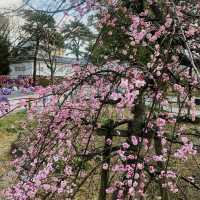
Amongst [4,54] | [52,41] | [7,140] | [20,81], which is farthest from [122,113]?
[4,54]

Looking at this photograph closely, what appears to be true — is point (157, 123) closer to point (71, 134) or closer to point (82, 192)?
point (71, 134)

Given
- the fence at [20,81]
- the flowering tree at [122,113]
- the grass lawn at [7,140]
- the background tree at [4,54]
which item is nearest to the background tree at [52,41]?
the flowering tree at [122,113]

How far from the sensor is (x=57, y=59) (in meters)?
19.5

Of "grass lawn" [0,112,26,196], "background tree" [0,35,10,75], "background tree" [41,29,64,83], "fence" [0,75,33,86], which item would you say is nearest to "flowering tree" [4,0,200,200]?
"background tree" [41,29,64,83]

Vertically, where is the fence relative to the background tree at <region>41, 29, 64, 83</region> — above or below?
below

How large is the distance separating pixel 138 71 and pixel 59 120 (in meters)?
1.07

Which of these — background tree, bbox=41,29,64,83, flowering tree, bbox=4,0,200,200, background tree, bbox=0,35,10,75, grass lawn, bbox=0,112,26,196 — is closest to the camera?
flowering tree, bbox=4,0,200,200

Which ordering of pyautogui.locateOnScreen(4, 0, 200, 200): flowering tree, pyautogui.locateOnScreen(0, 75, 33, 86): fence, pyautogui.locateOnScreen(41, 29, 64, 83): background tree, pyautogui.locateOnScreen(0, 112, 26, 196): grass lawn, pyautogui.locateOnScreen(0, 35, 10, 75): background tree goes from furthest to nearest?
pyautogui.locateOnScreen(0, 35, 10, 75): background tree, pyautogui.locateOnScreen(0, 75, 33, 86): fence, pyautogui.locateOnScreen(0, 112, 26, 196): grass lawn, pyautogui.locateOnScreen(41, 29, 64, 83): background tree, pyautogui.locateOnScreen(4, 0, 200, 200): flowering tree

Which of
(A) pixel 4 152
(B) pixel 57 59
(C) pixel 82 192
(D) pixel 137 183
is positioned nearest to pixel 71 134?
(D) pixel 137 183

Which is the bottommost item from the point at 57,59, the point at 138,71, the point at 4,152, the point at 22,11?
the point at 4,152

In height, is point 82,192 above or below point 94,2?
below

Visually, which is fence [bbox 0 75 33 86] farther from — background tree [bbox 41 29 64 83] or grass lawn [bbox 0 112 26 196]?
grass lawn [bbox 0 112 26 196]

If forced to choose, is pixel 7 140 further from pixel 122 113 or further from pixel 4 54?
pixel 4 54

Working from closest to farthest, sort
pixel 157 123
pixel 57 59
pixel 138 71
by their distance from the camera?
pixel 138 71 → pixel 157 123 → pixel 57 59
